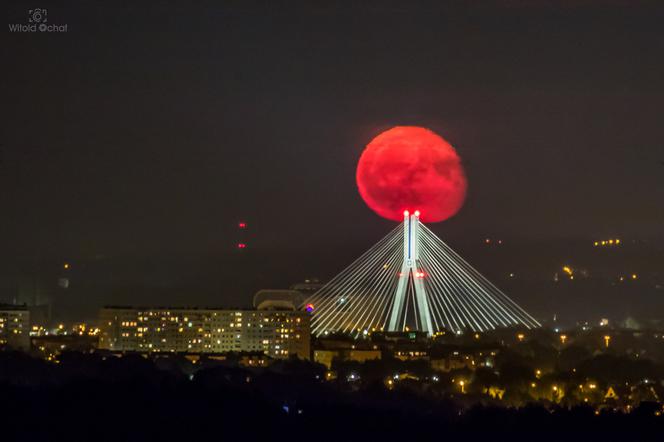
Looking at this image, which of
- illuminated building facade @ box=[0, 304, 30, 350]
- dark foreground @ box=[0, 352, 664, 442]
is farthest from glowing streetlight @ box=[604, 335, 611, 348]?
dark foreground @ box=[0, 352, 664, 442]

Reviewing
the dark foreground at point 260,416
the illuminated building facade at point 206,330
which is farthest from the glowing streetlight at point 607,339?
the dark foreground at point 260,416

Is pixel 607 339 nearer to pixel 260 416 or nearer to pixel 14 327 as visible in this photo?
pixel 14 327

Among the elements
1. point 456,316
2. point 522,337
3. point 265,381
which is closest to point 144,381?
point 265,381

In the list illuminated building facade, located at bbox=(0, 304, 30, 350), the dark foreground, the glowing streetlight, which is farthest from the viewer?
the glowing streetlight

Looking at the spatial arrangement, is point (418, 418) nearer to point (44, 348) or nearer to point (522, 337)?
point (44, 348)

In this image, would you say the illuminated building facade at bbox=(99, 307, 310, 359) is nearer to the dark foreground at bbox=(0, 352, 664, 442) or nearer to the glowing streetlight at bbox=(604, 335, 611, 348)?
the glowing streetlight at bbox=(604, 335, 611, 348)

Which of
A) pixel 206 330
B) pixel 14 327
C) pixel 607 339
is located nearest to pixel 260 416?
pixel 206 330
